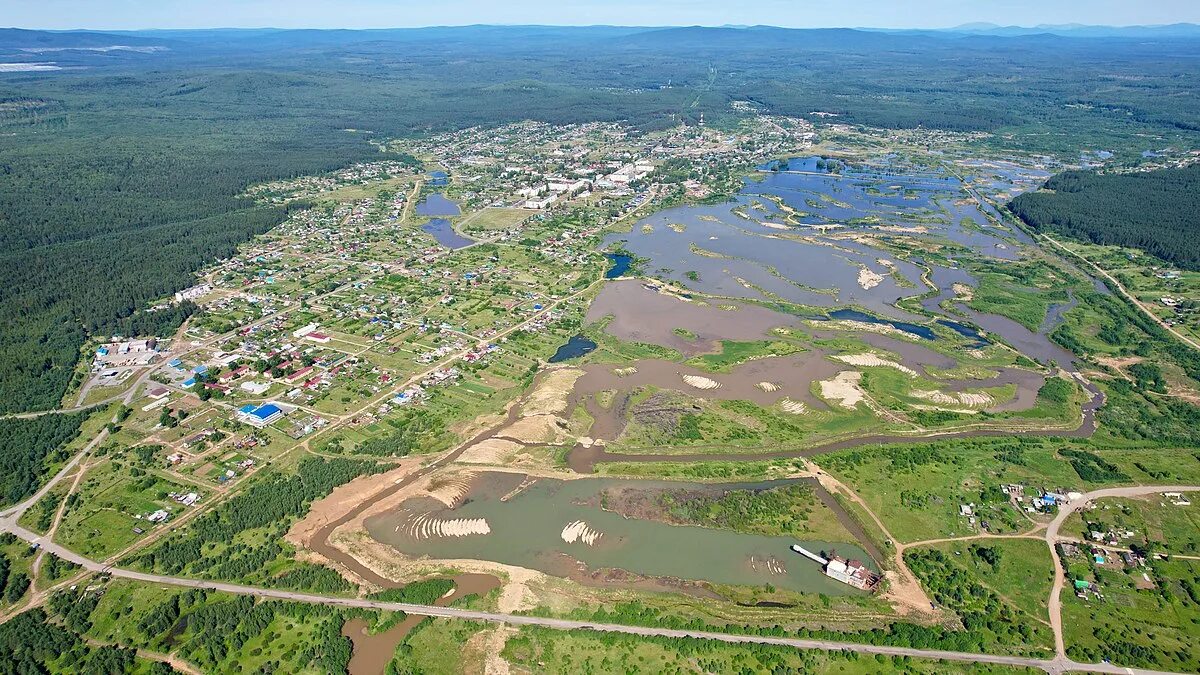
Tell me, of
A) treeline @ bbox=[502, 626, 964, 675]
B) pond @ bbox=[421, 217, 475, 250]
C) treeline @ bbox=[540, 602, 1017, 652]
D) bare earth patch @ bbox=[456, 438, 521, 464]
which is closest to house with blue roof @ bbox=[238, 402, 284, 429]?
bare earth patch @ bbox=[456, 438, 521, 464]

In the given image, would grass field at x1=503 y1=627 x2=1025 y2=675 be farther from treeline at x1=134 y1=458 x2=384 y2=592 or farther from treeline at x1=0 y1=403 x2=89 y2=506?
treeline at x1=0 y1=403 x2=89 y2=506

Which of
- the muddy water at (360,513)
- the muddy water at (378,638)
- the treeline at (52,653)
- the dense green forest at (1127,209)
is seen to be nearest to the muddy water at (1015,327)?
the dense green forest at (1127,209)

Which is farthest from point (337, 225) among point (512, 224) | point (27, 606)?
point (27, 606)

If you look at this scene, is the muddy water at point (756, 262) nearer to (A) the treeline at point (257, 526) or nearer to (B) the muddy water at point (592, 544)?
(B) the muddy water at point (592, 544)

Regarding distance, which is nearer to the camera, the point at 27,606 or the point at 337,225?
the point at 27,606

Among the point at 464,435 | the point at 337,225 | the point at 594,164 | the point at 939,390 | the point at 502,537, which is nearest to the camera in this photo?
the point at 502,537

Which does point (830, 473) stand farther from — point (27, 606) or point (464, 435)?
point (27, 606)
